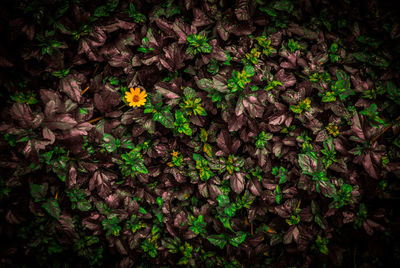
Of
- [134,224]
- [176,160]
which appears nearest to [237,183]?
[176,160]

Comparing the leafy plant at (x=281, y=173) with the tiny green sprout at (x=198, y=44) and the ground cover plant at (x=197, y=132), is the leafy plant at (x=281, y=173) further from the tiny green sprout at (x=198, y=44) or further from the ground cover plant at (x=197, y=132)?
the tiny green sprout at (x=198, y=44)

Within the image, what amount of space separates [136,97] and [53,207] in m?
1.00

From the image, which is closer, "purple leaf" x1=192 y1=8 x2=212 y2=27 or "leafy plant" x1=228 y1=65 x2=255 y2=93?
"leafy plant" x1=228 y1=65 x2=255 y2=93

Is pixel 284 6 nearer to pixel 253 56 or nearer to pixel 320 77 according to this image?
pixel 253 56

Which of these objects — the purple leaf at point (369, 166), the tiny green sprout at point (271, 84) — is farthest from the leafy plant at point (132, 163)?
the purple leaf at point (369, 166)

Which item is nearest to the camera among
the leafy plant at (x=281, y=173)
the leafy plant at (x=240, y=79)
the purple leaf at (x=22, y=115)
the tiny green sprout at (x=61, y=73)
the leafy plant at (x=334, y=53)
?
the purple leaf at (x=22, y=115)

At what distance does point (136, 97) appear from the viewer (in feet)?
5.29

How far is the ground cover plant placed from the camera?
1.61 metres

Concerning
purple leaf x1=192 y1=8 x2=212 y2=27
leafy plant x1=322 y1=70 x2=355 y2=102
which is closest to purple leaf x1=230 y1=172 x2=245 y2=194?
leafy plant x1=322 y1=70 x2=355 y2=102

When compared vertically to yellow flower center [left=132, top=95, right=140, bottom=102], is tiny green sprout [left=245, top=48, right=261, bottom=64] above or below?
above

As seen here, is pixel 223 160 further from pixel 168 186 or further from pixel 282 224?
pixel 282 224

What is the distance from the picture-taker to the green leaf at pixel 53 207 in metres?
1.60

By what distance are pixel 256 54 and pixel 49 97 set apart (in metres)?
1.52

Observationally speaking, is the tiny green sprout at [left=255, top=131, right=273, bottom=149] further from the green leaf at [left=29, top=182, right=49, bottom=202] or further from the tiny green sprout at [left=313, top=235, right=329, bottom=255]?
the green leaf at [left=29, top=182, right=49, bottom=202]
